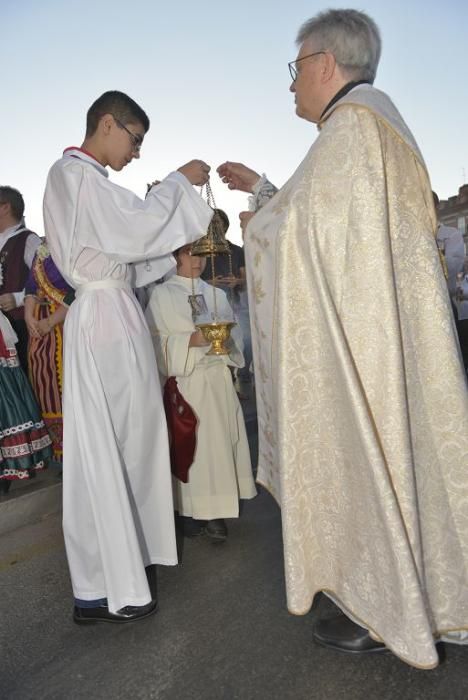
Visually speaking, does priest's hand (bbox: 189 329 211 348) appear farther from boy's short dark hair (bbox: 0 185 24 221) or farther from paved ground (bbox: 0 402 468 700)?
boy's short dark hair (bbox: 0 185 24 221)

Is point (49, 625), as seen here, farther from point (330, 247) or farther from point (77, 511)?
point (330, 247)

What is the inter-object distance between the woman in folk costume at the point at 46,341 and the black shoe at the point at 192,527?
55.9 inches

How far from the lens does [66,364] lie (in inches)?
104

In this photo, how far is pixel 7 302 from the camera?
4.55m

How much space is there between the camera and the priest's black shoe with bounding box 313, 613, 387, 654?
84.0 inches

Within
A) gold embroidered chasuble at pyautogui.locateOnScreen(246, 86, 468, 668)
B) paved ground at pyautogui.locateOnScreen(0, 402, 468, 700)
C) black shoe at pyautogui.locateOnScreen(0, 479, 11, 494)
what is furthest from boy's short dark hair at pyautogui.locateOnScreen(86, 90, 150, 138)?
black shoe at pyautogui.locateOnScreen(0, 479, 11, 494)

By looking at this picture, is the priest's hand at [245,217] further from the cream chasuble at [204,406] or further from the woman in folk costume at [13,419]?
the woman in folk costume at [13,419]

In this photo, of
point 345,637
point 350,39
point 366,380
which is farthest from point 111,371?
point 350,39

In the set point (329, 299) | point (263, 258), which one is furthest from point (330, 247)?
point (263, 258)

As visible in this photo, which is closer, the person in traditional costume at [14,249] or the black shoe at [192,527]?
the black shoe at [192,527]

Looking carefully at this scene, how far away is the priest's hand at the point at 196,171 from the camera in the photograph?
9.37ft

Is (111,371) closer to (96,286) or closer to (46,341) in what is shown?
(96,286)

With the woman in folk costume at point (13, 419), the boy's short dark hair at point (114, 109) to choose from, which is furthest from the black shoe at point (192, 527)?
the boy's short dark hair at point (114, 109)

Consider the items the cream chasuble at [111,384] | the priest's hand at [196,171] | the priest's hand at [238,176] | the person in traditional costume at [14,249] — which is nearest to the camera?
the cream chasuble at [111,384]
